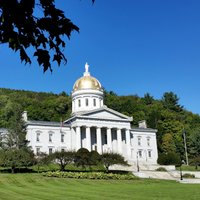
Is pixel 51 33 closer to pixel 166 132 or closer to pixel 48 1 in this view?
pixel 48 1

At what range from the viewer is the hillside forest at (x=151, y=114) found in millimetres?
91750

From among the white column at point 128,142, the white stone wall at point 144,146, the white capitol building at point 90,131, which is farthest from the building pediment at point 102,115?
the white stone wall at point 144,146

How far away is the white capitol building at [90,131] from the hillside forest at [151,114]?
12159mm

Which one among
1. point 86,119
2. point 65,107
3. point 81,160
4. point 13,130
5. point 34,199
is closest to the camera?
point 34,199

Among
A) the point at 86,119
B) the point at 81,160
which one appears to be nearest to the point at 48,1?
the point at 81,160

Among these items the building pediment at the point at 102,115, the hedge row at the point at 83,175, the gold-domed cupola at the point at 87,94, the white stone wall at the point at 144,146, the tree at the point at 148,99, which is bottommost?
the hedge row at the point at 83,175

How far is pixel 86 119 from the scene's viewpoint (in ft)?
239

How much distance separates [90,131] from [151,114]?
1445 inches

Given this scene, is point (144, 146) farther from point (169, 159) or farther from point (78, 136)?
point (78, 136)

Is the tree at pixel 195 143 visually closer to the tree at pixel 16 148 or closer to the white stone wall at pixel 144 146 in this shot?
the white stone wall at pixel 144 146

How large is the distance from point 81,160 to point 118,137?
77.3 feet

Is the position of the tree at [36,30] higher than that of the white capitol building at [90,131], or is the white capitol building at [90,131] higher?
the white capitol building at [90,131]

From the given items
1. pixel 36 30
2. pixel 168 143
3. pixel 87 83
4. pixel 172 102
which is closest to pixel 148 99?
pixel 172 102

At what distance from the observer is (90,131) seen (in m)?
75.8
